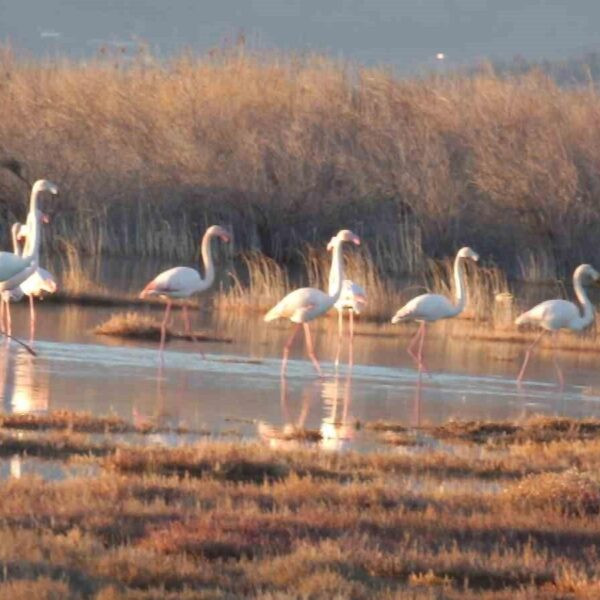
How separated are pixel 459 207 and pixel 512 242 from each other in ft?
3.89

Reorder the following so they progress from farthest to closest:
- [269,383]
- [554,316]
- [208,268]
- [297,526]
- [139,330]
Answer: [208,268]
[139,330]
[554,316]
[269,383]
[297,526]

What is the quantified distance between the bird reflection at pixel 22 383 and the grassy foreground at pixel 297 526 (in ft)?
6.27

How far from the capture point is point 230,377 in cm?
1809

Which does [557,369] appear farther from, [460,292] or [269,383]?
[269,383]

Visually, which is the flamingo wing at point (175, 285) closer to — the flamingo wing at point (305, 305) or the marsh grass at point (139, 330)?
the marsh grass at point (139, 330)

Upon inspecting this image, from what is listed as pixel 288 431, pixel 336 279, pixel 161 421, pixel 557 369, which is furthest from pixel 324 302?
pixel 288 431

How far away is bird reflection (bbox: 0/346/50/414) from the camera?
14875mm

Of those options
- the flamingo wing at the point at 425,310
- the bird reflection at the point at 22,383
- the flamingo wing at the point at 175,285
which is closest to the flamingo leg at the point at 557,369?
the flamingo wing at the point at 425,310

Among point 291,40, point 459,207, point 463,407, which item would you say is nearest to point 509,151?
point 459,207

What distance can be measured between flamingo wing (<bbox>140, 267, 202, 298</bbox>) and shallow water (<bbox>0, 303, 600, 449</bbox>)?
595 mm

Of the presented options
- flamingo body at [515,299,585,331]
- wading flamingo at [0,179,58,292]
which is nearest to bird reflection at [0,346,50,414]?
wading flamingo at [0,179,58,292]

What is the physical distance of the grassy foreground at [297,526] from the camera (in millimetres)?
8367

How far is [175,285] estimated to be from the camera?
70.7ft

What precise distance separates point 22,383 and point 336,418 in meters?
2.83
